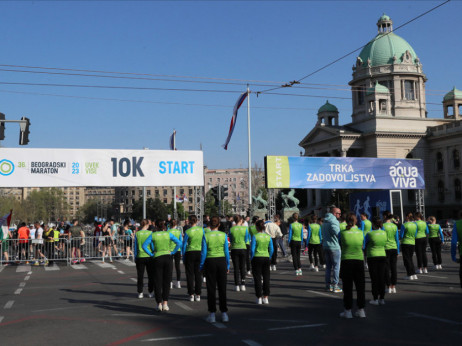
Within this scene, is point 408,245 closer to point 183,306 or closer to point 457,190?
point 183,306

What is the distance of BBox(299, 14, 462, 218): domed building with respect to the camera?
72000 mm

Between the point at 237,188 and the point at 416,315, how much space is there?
160376mm

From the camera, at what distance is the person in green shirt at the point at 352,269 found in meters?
8.73

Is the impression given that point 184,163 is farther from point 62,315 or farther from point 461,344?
point 461,344

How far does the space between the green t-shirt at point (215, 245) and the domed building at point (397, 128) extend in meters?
64.3

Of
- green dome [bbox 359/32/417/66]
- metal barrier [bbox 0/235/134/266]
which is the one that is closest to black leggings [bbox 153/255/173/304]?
metal barrier [bbox 0/235/134/266]

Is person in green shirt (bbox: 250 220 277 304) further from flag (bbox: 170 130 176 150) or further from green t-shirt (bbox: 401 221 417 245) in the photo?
flag (bbox: 170 130 176 150)

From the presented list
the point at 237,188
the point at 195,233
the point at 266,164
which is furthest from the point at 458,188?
Answer: the point at 237,188

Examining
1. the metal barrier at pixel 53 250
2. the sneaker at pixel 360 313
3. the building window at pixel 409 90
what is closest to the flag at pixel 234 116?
the metal barrier at pixel 53 250

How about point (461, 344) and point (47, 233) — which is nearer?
point (461, 344)

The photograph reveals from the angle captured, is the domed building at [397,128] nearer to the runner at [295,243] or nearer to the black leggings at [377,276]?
the runner at [295,243]

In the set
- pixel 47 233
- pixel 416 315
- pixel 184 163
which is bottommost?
pixel 416 315

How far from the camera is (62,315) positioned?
943cm

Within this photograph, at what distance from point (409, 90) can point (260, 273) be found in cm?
7743
